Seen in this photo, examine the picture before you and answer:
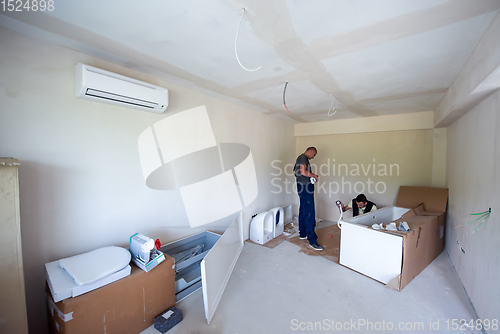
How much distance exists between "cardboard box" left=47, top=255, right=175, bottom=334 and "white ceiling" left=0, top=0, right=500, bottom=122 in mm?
1720

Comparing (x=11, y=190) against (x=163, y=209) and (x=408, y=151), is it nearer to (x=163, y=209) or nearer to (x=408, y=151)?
(x=163, y=209)

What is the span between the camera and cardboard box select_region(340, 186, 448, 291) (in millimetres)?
2139

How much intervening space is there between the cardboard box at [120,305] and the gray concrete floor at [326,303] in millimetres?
160

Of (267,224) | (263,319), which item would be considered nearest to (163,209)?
(263,319)

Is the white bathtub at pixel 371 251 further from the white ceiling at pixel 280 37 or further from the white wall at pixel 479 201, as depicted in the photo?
the white ceiling at pixel 280 37

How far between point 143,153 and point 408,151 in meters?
4.26

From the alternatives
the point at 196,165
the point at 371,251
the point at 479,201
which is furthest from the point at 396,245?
the point at 196,165

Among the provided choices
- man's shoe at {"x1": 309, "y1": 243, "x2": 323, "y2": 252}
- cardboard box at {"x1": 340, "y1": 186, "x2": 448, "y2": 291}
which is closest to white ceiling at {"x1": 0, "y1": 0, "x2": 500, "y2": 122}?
cardboard box at {"x1": 340, "y1": 186, "x2": 448, "y2": 291}

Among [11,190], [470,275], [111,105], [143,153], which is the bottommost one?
[470,275]

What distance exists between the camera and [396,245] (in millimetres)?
2131

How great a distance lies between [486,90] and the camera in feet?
5.09

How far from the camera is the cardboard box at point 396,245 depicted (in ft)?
7.02

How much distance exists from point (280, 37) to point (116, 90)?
53.2 inches

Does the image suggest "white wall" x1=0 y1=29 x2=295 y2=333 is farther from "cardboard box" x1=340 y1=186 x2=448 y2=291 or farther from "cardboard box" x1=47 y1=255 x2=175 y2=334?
"cardboard box" x1=340 y1=186 x2=448 y2=291
